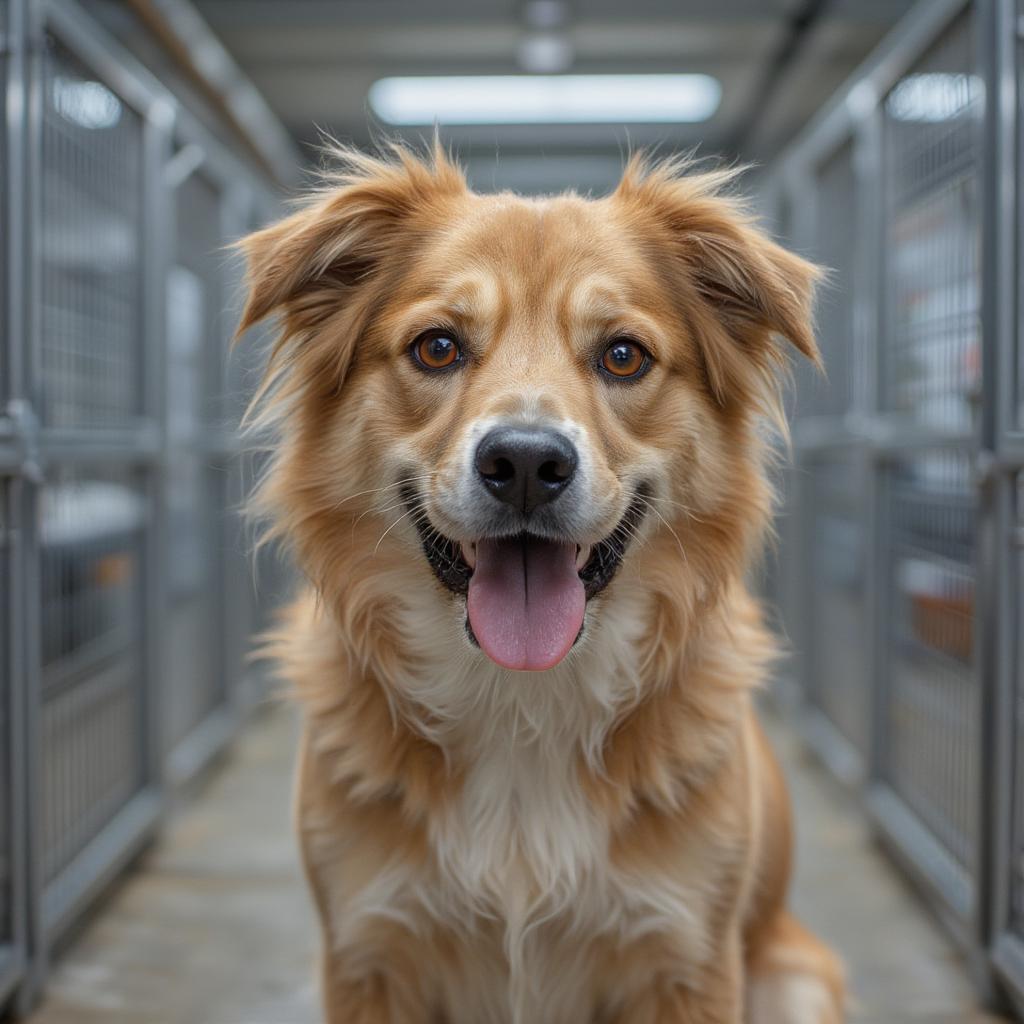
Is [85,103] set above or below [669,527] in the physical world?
above

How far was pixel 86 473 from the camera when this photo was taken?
2955 millimetres

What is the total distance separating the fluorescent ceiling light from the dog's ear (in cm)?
563

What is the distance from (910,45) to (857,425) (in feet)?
4.12

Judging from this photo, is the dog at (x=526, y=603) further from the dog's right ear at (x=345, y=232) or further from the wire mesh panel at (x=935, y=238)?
the wire mesh panel at (x=935, y=238)

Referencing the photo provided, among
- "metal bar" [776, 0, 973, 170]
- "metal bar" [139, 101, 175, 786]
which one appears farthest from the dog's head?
"metal bar" [139, 101, 175, 786]

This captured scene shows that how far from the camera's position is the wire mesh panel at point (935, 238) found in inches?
105

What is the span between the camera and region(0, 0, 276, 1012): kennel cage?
2.32 meters

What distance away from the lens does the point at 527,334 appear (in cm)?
174

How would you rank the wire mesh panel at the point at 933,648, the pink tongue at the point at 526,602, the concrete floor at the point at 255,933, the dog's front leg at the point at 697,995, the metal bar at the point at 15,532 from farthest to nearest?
the wire mesh panel at the point at 933,648
the concrete floor at the point at 255,933
the metal bar at the point at 15,532
the dog's front leg at the point at 697,995
the pink tongue at the point at 526,602

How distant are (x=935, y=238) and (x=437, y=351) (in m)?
1.79

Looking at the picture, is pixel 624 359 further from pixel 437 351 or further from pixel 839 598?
pixel 839 598

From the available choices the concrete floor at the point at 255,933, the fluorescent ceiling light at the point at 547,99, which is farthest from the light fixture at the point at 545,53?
the concrete floor at the point at 255,933

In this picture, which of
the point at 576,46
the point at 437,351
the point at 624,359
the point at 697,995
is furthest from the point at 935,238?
the point at 576,46

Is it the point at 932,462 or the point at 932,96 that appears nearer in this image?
the point at 932,96
